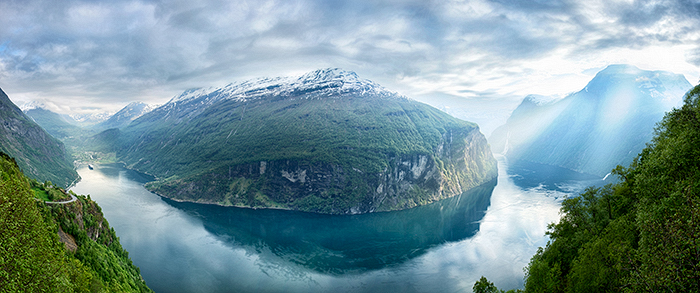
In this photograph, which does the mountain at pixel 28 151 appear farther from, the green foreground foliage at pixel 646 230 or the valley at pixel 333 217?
the green foreground foliage at pixel 646 230

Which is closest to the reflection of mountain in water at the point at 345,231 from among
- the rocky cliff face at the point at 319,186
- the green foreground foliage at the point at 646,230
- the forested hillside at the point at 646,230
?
the rocky cliff face at the point at 319,186

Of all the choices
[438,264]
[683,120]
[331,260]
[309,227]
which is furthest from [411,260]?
[683,120]

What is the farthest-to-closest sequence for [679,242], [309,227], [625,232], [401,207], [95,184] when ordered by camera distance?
A: 1. [95,184]
2. [401,207]
3. [309,227]
4. [625,232]
5. [679,242]

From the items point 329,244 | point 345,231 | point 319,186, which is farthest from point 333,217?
point 329,244

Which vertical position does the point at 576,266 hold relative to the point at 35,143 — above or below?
below

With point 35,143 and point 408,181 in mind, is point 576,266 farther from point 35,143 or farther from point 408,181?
point 35,143

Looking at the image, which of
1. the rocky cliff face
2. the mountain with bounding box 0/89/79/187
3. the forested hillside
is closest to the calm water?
the rocky cliff face

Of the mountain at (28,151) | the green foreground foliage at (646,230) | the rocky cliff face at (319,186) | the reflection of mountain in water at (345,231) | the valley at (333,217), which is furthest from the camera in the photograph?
the mountain at (28,151)
